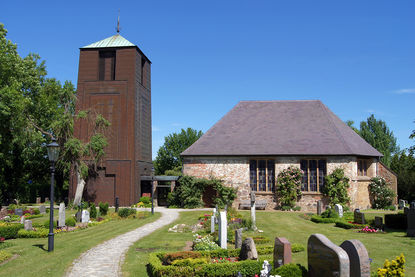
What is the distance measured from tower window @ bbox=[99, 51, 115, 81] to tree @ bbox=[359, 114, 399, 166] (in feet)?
135

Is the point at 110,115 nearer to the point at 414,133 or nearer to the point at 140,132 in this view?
the point at 140,132

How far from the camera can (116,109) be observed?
37.0 m

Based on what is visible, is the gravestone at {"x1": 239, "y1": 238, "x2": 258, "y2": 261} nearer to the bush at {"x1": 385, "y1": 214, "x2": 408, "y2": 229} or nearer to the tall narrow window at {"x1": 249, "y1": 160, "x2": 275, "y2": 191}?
the bush at {"x1": 385, "y1": 214, "x2": 408, "y2": 229}

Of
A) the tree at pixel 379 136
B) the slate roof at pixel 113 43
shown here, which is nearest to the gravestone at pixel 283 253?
the slate roof at pixel 113 43

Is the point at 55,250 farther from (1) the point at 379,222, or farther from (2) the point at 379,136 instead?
(2) the point at 379,136

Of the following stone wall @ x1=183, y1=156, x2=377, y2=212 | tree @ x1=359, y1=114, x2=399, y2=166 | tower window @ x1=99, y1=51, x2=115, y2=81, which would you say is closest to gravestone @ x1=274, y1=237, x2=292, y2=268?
stone wall @ x1=183, y1=156, x2=377, y2=212

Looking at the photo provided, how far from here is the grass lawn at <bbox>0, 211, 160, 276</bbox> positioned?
11.5 m

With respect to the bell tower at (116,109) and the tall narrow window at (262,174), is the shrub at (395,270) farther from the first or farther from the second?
the bell tower at (116,109)

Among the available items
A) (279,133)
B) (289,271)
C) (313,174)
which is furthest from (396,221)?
(289,271)

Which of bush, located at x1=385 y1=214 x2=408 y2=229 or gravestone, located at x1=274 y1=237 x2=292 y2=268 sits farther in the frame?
bush, located at x1=385 y1=214 x2=408 y2=229

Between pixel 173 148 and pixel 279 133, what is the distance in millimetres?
34373

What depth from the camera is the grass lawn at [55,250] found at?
11.5 metres

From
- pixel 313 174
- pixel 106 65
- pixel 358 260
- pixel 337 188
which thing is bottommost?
pixel 358 260

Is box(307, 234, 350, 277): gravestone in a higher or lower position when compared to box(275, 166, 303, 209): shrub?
lower
